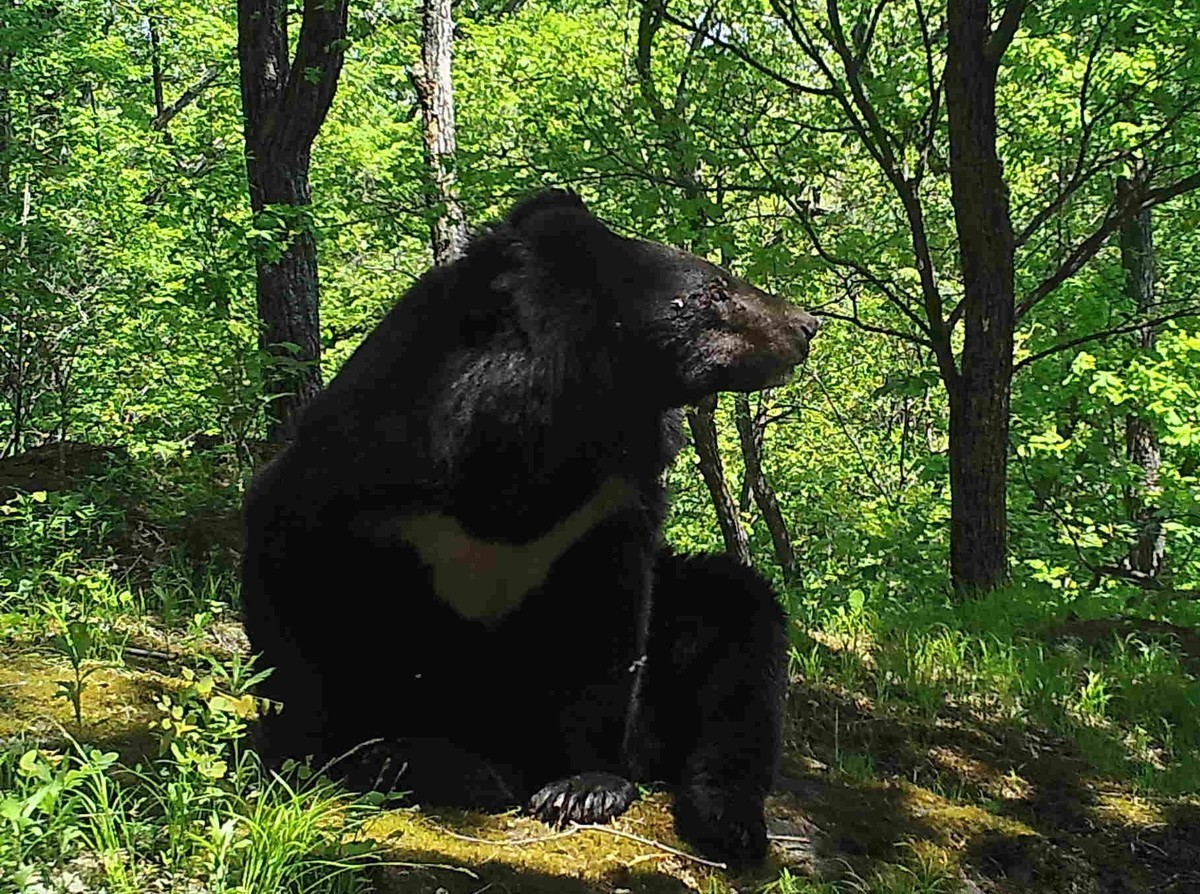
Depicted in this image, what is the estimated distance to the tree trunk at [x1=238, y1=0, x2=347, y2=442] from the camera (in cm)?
679

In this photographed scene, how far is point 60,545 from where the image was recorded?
16.5ft

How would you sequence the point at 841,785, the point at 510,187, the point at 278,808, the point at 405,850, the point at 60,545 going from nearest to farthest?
the point at 278,808 → the point at 405,850 → the point at 841,785 → the point at 60,545 → the point at 510,187

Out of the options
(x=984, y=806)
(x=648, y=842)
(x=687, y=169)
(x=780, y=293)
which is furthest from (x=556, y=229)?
(x=780, y=293)

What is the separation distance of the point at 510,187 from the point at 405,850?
7.26 m

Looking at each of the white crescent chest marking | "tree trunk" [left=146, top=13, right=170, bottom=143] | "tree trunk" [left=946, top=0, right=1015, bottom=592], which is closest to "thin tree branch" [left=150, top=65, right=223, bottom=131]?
"tree trunk" [left=146, top=13, right=170, bottom=143]

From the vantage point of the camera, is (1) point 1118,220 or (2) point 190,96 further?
(2) point 190,96

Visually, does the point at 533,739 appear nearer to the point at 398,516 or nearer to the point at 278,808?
the point at 398,516

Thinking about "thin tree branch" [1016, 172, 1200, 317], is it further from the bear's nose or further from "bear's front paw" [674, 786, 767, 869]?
"bear's front paw" [674, 786, 767, 869]

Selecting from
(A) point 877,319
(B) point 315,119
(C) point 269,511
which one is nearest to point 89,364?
(B) point 315,119

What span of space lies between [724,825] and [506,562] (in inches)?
34.1

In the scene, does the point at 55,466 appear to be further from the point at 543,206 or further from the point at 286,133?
the point at 543,206

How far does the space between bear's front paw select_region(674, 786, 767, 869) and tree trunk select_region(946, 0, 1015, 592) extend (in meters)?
4.85

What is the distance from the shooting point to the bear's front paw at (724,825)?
2707 mm

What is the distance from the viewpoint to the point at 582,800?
2.79 metres
